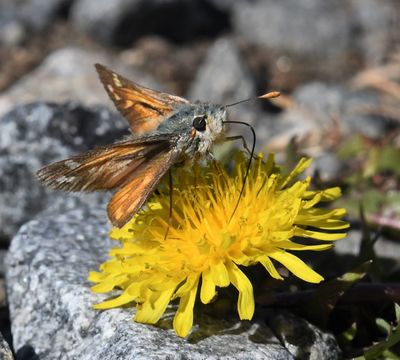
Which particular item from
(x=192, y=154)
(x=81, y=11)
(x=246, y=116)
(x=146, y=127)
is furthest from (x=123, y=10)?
(x=192, y=154)

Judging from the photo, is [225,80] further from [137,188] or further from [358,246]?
[137,188]

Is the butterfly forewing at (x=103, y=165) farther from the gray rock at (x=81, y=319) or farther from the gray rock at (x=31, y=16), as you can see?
the gray rock at (x=31, y=16)

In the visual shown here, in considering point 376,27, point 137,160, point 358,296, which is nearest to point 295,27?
point 376,27

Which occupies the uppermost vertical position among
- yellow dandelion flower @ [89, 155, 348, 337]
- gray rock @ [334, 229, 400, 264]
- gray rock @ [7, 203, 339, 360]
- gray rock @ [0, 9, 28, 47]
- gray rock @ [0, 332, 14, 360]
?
yellow dandelion flower @ [89, 155, 348, 337]

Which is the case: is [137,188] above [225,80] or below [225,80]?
above

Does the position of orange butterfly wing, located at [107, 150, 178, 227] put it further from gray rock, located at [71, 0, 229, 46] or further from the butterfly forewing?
gray rock, located at [71, 0, 229, 46]

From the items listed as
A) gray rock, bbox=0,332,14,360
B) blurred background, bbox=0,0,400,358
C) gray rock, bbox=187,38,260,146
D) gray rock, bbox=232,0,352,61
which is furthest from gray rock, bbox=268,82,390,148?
gray rock, bbox=0,332,14,360
